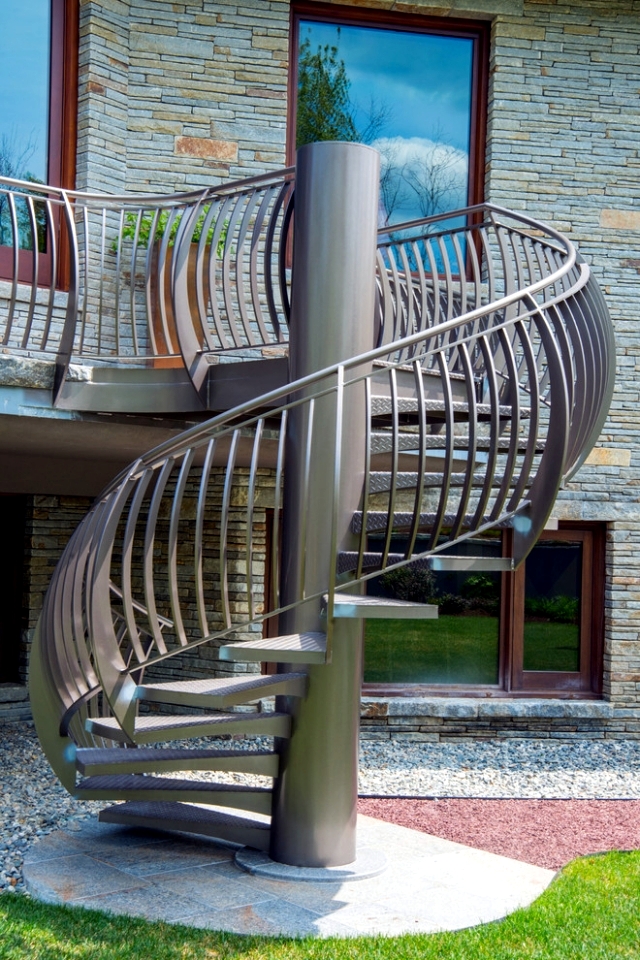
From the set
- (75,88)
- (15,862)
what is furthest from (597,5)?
(15,862)

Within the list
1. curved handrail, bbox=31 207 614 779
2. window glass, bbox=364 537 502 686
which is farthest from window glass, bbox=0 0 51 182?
window glass, bbox=364 537 502 686

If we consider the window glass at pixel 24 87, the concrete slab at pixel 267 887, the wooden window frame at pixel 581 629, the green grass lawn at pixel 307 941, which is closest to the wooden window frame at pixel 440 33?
the window glass at pixel 24 87

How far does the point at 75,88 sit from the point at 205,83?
0.91m

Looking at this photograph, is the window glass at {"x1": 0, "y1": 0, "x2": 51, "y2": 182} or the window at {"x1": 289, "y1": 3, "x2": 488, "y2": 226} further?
the window at {"x1": 289, "y1": 3, "x2": 488, "y2": 226}

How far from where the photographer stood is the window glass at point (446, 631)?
7.78 metres

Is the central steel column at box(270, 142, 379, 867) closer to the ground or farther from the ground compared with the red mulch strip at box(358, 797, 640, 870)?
farther from the ground

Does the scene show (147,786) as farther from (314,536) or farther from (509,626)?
(509,626)

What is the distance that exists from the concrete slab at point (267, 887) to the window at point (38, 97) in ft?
13.4

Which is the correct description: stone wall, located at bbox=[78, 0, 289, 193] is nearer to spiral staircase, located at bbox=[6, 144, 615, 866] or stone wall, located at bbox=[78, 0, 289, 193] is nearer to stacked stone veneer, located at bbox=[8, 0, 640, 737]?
stacked stone veneer, located at bbox=[8, 0, 640, 737]

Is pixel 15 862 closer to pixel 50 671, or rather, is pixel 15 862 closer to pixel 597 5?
pixel 50 671

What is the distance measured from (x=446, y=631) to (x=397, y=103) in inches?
158

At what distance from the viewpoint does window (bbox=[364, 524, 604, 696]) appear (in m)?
7.80

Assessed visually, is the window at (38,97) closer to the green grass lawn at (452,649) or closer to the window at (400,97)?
the window at (400,97)

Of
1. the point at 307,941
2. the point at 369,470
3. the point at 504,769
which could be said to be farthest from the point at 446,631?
the point at 307,941
